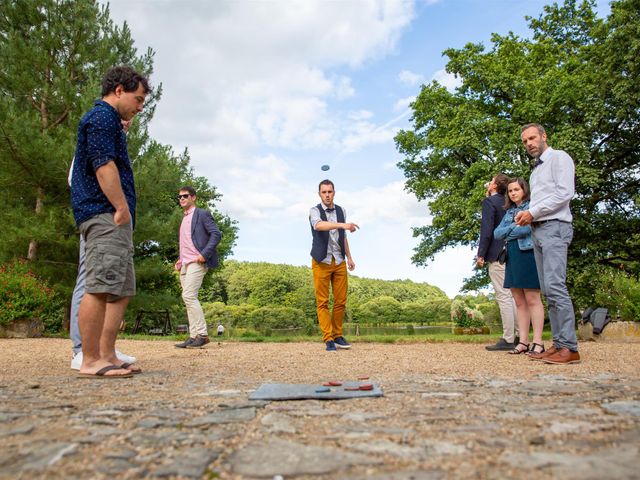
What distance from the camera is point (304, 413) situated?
87.0 inches

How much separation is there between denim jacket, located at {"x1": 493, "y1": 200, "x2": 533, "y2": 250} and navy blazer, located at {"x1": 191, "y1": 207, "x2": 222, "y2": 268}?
3495 mm

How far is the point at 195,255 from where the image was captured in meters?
6.44

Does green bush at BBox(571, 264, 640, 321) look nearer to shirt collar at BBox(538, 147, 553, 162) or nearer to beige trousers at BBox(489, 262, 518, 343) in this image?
beige trousers at BBox(489, 262, 518, 343)

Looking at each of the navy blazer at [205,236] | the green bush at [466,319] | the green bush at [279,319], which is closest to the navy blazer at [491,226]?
the navy blazer at [205,236]

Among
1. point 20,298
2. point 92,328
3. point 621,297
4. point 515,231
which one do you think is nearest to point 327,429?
point 92,328

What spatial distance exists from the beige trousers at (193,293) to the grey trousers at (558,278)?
162 inches

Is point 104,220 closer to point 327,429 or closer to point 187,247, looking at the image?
point 327,429

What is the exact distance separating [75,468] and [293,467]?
66 centimetres

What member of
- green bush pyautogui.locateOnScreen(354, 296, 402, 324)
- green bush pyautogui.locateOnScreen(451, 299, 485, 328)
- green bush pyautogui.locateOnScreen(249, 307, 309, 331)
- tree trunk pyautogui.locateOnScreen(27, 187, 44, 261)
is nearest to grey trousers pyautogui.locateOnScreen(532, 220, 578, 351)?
green bush pyautogui.locateOnScreen(451, 299, 485, 328)

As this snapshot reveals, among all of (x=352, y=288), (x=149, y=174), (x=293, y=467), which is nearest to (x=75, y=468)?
(x=293, y=467)

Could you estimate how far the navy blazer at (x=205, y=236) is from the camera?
6.39 metres

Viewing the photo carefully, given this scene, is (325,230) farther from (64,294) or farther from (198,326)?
(64,294)

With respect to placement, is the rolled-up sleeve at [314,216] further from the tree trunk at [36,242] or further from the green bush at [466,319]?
the green bush at [466,319]

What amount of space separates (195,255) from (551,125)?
1551cm
